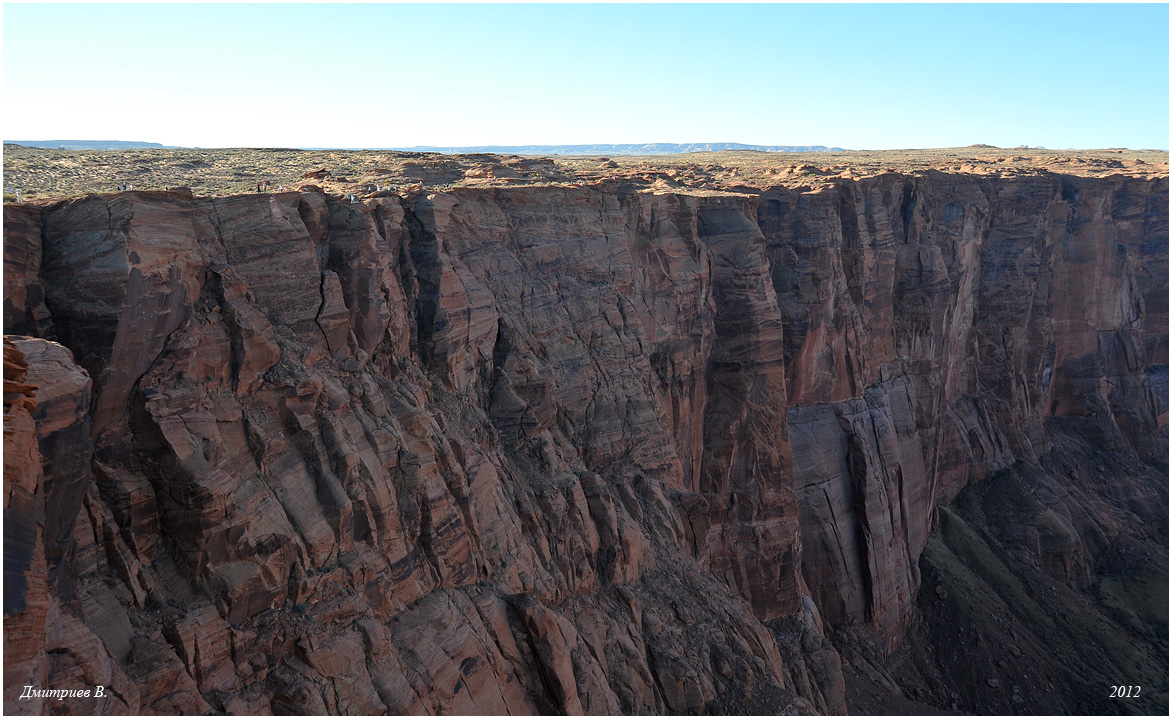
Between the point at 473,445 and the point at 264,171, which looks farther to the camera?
the point at 264,171

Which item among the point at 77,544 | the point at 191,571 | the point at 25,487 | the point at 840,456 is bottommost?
the point at 840,456

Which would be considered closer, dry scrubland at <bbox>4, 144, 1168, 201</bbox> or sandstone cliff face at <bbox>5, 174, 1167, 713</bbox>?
sandstone cliff face at <bbox>5, 174, 1167, 713</bbox>

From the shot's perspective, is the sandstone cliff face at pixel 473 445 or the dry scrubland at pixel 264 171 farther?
the dry scrubland at pixel 264 171

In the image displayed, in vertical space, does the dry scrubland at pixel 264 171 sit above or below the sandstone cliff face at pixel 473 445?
above

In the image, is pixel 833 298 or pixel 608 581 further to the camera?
pixel 833 298

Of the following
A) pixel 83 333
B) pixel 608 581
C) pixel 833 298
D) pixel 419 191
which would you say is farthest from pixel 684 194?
pixel 83 333

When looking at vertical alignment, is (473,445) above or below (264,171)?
below

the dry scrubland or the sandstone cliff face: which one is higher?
the dry scrubland

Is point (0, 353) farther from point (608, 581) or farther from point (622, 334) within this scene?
point (622, 334)
